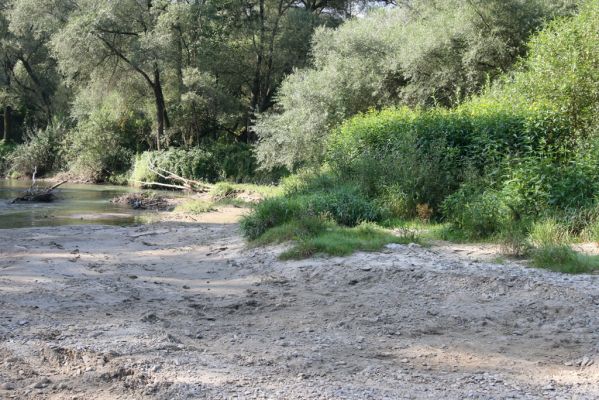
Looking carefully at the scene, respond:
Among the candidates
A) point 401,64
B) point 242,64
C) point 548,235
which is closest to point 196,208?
point 401,64

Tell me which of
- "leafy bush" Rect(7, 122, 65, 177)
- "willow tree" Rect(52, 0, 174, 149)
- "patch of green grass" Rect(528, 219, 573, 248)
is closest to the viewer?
"patch of green grass" Rect(528, 219, 573, 248)

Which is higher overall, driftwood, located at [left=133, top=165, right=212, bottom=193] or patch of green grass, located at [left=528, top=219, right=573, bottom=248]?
driftwood, located at [left=133, top=165, right=212, bottom=193]

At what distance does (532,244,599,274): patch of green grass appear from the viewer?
872 centimetres

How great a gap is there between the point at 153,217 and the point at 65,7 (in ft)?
67.1

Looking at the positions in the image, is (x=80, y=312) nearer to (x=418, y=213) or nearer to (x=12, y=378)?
(x=12, y=378)

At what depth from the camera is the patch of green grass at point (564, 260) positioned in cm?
872

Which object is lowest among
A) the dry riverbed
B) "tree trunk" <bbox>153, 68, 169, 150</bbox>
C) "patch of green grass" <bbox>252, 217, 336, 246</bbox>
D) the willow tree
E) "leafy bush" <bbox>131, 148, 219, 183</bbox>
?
the dry riverbed

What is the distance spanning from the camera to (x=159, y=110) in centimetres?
3566

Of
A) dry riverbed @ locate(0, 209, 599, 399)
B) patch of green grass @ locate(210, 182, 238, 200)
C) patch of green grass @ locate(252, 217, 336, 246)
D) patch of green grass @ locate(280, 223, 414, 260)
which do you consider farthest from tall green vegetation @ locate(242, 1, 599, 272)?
patch of green grass @ locate(210, 182, 238, 200)

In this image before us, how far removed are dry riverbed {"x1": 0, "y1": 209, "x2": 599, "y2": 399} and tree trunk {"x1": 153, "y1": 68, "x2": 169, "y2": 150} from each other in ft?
82.1

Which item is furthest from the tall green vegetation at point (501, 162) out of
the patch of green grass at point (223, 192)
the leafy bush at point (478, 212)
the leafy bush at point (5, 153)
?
the leafy bush at point (5, 153)

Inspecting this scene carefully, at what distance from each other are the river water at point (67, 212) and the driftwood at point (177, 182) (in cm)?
374

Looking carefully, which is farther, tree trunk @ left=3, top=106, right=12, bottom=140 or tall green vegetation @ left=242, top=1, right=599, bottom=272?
tree trunk @ left=3, top=106, right=12, bottom=140

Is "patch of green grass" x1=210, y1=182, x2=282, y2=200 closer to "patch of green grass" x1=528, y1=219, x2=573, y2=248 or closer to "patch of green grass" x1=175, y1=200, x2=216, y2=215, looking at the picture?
"patch of green grass" x1=175, y1=200, x2=216, y2=215
